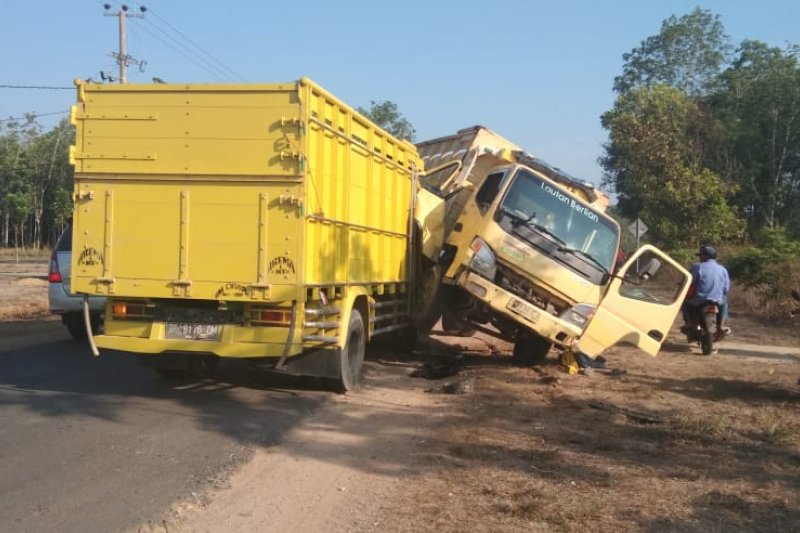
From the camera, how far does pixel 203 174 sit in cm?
711

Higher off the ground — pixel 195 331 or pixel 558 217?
pixel 558 217

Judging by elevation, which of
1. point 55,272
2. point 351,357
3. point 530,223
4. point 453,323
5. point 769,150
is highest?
point 769,150

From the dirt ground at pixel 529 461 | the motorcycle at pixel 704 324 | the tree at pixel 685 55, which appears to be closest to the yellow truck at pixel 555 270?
the dirt ground at pixel 529 461

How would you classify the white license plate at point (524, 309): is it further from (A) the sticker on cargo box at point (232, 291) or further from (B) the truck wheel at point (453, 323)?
(A) the sticker on cargo box at point (232, 291)

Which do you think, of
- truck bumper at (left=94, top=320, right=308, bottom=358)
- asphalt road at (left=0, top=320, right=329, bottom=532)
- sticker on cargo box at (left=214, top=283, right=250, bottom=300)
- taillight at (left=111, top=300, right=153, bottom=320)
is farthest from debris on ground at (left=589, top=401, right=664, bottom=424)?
taillight at (left=111, top=300, right=153, bottom=320)

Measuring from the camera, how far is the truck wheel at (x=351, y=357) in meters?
8.10

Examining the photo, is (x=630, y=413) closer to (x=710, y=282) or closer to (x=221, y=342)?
(x=221, y=342)

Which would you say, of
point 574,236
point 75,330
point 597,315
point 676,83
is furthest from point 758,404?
point 676,83

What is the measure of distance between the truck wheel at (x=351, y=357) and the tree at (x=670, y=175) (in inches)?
987

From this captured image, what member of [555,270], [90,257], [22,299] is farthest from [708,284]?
[22,299]

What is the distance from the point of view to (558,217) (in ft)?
32.2

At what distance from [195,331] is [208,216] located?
1154 mm

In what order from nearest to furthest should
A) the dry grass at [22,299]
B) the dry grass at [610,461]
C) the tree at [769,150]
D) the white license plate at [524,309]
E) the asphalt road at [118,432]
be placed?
the dry grass at [610,461] < the asphalt road at [118,432] < the white license plate at [524,309] < the dry grass at [22,299] < the tree at [769,150]

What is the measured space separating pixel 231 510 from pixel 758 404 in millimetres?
6035
